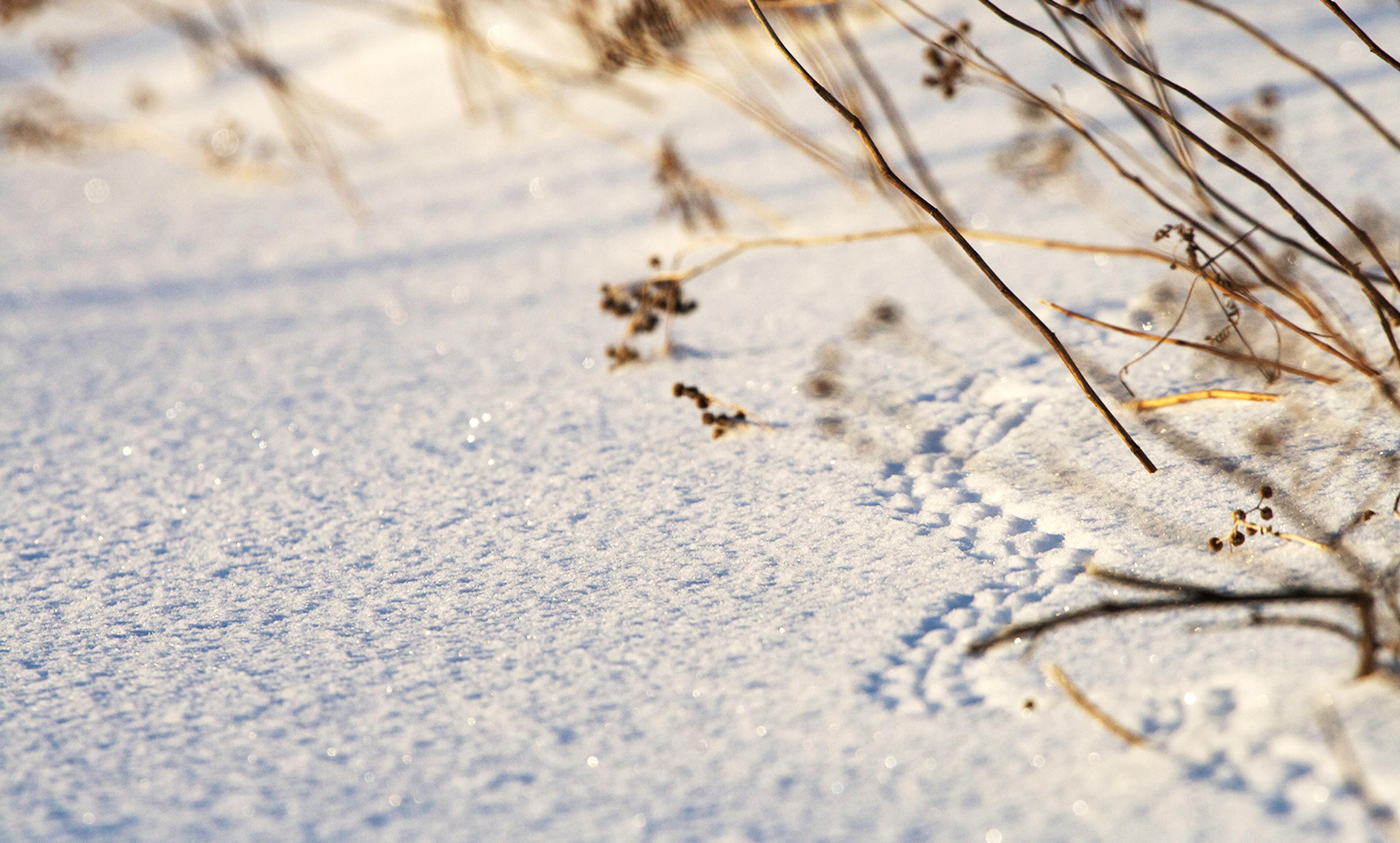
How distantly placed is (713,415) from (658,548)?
28 centimetres

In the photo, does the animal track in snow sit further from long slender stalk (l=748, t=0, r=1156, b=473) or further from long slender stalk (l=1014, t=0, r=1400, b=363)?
long slender stalk (l=1014, t=0, r=1400, b=363)

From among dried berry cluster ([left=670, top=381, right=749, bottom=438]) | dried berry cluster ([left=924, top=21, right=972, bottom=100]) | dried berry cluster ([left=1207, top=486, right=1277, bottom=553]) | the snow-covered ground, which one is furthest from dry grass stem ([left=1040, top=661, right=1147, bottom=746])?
dried berry cluster ([left=924, top=21, right=972, bottom=100])

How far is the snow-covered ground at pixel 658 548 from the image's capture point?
3.00 ft

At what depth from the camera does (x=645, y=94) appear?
3.18 m

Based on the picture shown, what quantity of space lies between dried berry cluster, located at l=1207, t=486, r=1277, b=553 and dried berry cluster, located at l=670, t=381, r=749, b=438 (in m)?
0.66

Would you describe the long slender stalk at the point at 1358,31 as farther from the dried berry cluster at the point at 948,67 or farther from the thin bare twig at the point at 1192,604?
the thin bare twig at the point at 1192,604

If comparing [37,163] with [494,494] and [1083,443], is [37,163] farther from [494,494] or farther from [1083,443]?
[1083,443]

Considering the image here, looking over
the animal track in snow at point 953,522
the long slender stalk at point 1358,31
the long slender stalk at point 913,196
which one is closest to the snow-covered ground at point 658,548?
the animal track in snow at point 953,522

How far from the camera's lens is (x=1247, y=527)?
1081mm

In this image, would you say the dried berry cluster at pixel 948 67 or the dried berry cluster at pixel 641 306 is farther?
the dried berry cluster at pixel 641 306

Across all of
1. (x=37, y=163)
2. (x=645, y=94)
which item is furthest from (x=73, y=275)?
(x=645, y=94)

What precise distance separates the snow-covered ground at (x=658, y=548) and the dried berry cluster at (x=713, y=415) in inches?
1.0

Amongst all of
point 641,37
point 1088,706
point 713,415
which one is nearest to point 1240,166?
point 1088,706

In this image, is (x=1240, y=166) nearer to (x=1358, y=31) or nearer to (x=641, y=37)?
(x=1358, y=31)
